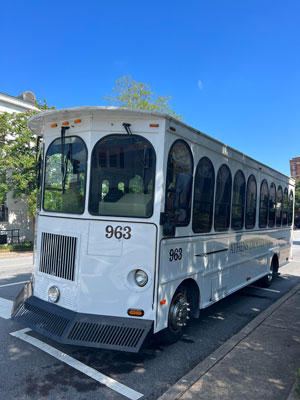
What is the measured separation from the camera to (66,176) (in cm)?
427

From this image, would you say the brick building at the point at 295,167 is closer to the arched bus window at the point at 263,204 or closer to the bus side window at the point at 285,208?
the bus side window at the point at 285,208

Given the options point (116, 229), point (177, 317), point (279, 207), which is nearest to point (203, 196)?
point (116, 229)

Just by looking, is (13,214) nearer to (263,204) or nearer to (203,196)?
(263,204)

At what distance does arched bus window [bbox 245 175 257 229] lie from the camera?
6.64 meters

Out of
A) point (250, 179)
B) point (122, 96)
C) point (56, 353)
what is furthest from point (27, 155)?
point (56, 353)

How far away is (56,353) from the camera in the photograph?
4.10m

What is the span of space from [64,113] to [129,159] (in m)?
1.10

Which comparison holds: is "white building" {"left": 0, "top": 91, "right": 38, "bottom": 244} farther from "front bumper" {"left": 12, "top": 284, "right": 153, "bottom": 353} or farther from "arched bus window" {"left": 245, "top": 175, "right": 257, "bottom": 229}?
"front bumper" {"left": 12, "top": 284, "right": 153, "bottom": 353}

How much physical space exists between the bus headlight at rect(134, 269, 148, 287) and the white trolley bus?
0.04 feet

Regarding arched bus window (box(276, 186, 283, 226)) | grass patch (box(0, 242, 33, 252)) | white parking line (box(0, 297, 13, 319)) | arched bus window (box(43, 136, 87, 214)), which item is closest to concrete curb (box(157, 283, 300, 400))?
arched bus window (box(43, 136, 87, 214))

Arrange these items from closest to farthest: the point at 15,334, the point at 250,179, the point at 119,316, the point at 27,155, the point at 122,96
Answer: the point at 119,316, the point at 15,334, the point at 250,179, the point at 27,155, the point at 122,96

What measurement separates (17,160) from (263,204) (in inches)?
491

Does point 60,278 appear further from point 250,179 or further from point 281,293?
point 281,293

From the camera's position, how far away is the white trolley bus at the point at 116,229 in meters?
3.79
